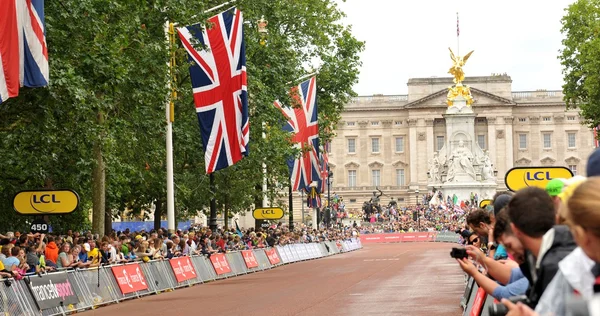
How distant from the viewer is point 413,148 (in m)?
166

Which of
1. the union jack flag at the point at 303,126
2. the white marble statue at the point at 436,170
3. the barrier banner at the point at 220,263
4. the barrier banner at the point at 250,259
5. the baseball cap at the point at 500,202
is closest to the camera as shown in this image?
the baseball cap at the point at 500,202

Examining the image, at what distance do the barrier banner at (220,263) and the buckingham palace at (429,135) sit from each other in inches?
4882

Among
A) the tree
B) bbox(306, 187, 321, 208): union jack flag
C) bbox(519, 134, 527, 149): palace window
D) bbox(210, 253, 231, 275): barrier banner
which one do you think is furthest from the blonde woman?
bbox(519, 134, 527, 149): palace window

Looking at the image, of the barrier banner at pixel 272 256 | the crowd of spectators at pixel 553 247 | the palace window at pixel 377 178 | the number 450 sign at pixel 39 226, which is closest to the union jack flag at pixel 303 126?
the barrier banner at pixel 272 256

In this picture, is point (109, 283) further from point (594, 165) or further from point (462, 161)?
point (462, 161)

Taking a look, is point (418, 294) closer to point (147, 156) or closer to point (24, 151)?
point (24, 151)

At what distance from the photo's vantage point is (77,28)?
26.2 metres

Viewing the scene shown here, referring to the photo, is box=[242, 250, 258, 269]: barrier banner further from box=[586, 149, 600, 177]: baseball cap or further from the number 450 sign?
box=[586, 149, 600, 177]: baseball cap

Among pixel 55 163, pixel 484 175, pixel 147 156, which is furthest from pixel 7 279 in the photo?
pixel 484 175

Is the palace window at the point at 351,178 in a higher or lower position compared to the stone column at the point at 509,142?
lower

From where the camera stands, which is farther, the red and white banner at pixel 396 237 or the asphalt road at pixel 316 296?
the red and white banner at pixel 396 237

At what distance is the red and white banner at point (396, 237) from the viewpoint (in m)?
101

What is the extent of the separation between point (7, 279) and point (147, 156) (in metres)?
20.6

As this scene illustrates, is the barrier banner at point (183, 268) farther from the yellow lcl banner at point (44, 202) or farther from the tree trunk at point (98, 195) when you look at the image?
the yellow lcl banner at point (44, 202)
